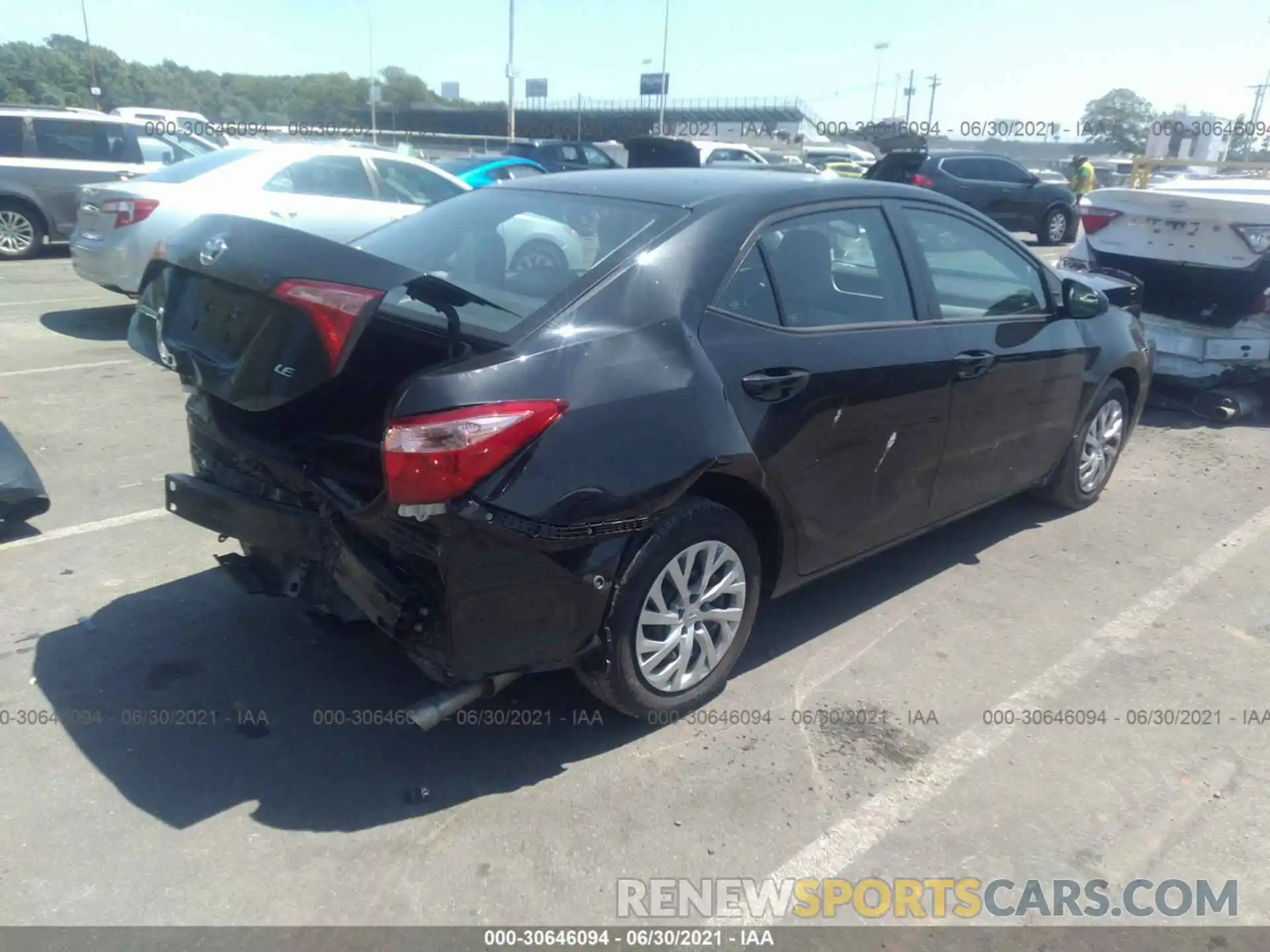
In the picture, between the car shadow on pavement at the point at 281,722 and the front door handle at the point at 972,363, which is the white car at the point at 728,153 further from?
the car shadow on pavement at the point at 281,722

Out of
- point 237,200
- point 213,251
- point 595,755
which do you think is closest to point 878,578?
point 595,755

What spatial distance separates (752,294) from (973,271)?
1.53 metres

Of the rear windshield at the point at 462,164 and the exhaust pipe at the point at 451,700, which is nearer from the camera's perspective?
the exhaust pipe at the point at 451,700

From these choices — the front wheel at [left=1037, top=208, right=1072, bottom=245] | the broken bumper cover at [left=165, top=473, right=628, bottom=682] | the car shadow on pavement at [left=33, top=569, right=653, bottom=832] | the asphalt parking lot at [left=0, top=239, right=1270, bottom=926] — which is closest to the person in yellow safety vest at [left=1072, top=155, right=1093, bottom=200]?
the front wheel at [left=1037, top=208, right=1072, bottom=245]

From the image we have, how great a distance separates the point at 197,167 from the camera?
28.8 feet

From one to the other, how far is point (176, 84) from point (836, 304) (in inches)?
2701

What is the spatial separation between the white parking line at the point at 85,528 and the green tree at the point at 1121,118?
5042 cm

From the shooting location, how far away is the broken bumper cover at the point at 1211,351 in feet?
23.7

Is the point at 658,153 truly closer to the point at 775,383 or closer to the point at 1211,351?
the point at 1211,351

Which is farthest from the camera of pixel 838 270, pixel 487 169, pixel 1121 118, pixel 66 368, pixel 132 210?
pixel 1121 118

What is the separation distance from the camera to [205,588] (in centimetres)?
415

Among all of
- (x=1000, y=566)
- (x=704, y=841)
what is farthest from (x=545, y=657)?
(x=1000, y=566)

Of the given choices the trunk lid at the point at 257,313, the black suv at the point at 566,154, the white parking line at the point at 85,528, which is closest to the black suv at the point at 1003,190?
the black suv at the point at 566,154

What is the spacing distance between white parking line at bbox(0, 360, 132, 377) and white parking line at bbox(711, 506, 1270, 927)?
6759mm
